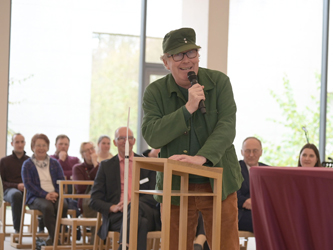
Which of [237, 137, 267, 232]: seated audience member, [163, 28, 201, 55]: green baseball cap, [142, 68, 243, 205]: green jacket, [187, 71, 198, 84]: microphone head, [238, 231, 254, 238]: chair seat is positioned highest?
[163, 28, 201, 55]: green baseball cap

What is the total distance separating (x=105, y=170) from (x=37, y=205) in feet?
4.50

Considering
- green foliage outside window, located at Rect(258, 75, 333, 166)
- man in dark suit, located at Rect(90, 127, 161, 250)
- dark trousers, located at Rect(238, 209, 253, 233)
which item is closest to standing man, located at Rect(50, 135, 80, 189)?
man in dark suit, located at Rect(90, 127, 161, 250)

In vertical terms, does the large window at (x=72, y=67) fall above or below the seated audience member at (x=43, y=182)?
above

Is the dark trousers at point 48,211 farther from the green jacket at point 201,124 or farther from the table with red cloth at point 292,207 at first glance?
the table with red cloth at point 292,207

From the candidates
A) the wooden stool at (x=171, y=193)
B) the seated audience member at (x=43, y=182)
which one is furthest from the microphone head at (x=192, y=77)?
the seated audience member at (x=43, y=182)

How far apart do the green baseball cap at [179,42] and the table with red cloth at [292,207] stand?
Answer: 24.0 inches

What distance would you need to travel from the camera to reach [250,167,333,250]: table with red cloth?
185 cm

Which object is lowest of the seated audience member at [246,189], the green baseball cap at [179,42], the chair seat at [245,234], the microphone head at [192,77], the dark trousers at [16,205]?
the dark trousers at [16,205]

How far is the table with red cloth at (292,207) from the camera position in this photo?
185 centimetres

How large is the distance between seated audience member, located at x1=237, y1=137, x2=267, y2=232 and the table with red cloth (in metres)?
2.07

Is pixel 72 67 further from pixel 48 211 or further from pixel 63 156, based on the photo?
pixel 48 211

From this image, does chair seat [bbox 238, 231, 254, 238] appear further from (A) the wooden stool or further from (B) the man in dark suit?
(A) the wooden stool

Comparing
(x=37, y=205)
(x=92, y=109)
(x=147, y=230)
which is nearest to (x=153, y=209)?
(x=147, y=230)

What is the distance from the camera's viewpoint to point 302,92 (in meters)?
8.48
